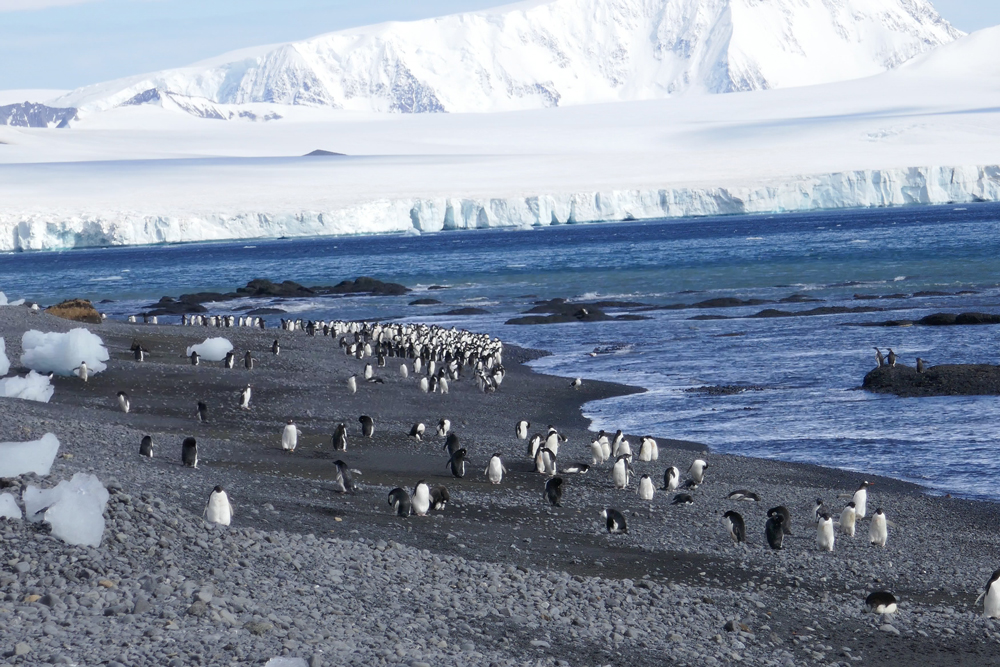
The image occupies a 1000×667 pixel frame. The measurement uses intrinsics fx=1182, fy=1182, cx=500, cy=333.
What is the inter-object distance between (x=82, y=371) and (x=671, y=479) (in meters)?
9.05

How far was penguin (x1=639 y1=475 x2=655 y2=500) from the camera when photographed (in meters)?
11.8

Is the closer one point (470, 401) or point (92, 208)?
point (470, 401)

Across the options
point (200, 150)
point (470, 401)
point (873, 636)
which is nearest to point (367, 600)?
point (873, 636)

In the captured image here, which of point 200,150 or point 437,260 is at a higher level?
point 200,150

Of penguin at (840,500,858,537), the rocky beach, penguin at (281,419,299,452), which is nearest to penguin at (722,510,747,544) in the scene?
the rocky beach

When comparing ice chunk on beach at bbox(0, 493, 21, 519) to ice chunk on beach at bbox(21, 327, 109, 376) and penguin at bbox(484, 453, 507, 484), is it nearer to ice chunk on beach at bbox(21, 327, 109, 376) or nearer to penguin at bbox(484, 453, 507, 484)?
penguin at bbox(484, 453, 507, 484)

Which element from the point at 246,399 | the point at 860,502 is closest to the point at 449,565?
the point at 860,502

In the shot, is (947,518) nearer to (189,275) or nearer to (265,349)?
(265,349)

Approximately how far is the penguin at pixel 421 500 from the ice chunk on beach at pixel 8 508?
143 inches

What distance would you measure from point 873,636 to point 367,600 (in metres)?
3.37

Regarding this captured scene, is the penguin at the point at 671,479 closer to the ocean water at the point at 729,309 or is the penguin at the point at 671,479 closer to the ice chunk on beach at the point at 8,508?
the ocean water at the point at 729,309

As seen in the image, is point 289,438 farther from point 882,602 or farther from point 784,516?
point 882,602

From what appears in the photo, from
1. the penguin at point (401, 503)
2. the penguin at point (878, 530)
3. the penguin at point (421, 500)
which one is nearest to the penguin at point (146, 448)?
the penguin at point (401, 503)

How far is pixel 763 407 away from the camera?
18.6m
